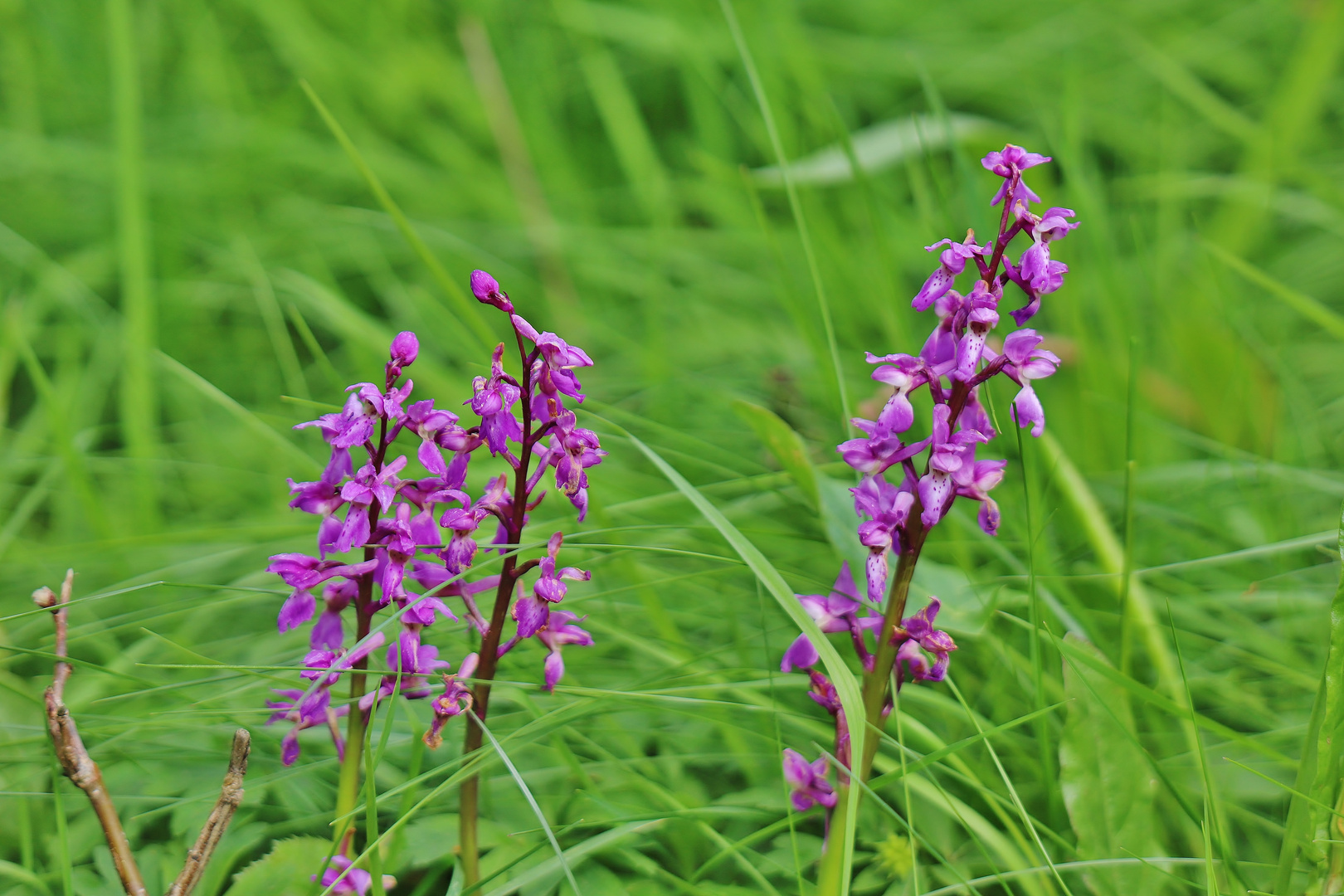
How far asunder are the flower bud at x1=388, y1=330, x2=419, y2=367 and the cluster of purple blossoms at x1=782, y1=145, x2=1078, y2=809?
21.8 inches

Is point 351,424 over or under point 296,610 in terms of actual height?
over

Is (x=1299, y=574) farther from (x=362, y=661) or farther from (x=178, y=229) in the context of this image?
(x=178, y=229)

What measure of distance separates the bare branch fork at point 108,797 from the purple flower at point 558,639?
0.39 meters

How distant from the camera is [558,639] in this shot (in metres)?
1.34

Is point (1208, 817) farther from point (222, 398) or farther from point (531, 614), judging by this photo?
point (222, 398)

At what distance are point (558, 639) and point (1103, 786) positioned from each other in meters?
0.83

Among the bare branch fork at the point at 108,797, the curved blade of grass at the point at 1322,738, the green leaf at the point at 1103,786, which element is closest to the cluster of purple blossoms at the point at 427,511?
the bare branch fork at the point at 108,797

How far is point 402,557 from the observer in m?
1.23

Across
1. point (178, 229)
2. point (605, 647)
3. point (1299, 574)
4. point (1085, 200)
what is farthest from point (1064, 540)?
point (178, 229)

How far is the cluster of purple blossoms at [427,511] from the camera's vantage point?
3.97 feet

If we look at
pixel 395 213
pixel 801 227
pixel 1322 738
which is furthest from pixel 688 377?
pixel 1322 738

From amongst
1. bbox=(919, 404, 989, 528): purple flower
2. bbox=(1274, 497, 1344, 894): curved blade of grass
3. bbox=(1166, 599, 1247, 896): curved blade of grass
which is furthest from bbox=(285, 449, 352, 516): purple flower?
bbox=(1274, 497, 1344, 894): curved blade of grass

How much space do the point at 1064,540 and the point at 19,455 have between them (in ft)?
8.67

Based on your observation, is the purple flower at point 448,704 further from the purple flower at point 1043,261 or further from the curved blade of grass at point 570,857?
the purple flower at point 1043,261
